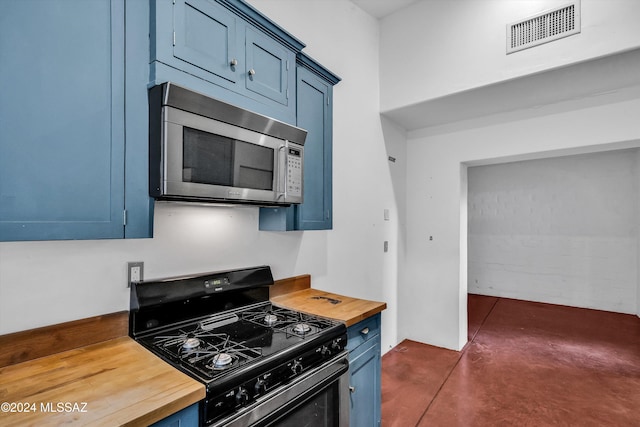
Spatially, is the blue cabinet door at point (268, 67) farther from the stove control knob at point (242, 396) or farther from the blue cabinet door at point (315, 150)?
the stove control knob at point (242, 396)

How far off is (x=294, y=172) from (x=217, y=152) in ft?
1.59

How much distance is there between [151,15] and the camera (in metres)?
1.28

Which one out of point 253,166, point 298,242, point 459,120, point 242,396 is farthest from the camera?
point 459,120

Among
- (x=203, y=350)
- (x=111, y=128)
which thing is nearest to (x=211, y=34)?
(x=111, y=128)

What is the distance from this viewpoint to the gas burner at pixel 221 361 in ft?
3.84

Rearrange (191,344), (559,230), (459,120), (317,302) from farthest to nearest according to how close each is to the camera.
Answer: (559,230) → (459,120) → (317,302) → (191,344)

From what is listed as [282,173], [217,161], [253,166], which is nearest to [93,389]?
[217,161]

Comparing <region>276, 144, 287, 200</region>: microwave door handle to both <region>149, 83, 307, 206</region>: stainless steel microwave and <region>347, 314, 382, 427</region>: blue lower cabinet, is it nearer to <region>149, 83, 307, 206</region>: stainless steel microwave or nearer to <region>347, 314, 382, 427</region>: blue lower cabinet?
<region>149, 83, 307, 206</region>: stainless steel microwave

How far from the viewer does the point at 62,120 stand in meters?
1.08

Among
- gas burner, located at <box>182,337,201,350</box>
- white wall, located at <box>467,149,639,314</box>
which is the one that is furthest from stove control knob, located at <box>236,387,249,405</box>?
white wall, located at <box>467,149,639,314</box>

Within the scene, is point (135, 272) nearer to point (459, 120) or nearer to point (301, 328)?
point (301, 328)

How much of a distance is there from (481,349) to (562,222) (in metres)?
3.22

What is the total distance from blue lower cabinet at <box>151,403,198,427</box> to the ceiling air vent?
318 centimetres

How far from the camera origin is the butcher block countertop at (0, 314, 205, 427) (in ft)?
2.85
